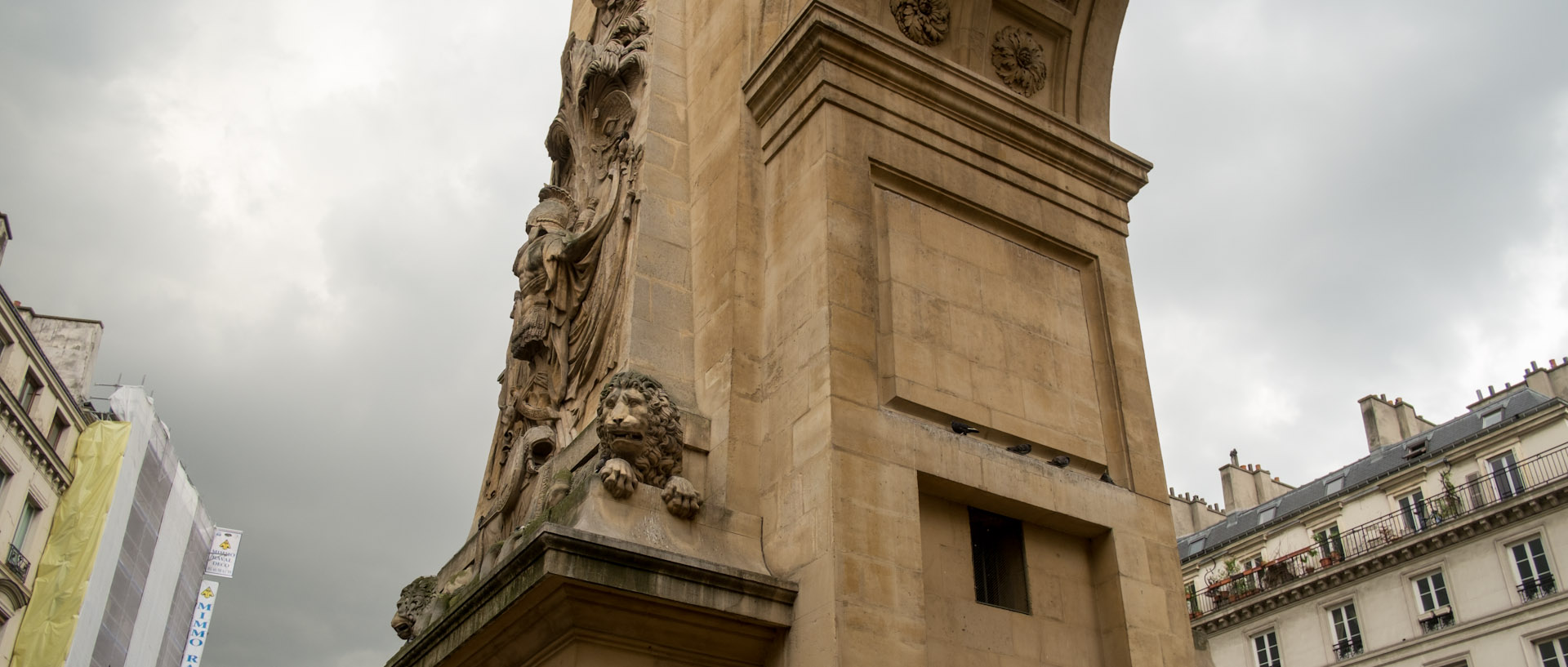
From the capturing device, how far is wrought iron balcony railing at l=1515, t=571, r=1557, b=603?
105 ft

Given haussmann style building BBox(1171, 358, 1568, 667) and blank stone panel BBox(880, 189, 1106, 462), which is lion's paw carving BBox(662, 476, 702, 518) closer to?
blank stone panel BBox(880, 189, 1106, 462)

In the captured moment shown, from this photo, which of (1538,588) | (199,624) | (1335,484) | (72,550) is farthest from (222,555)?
(1538,588)

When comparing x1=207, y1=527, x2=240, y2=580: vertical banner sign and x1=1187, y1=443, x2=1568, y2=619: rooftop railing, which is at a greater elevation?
x1=207, y1=527, x2=240, y2=580: vertical banner sign

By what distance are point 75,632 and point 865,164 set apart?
135 ft

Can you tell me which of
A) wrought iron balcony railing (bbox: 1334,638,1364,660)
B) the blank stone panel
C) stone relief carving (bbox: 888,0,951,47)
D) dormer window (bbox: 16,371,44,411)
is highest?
dormer window (bbox: 16,371,44,411)

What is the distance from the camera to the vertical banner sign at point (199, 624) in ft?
206

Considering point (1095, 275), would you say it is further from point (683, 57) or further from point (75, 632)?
point (75, 632)

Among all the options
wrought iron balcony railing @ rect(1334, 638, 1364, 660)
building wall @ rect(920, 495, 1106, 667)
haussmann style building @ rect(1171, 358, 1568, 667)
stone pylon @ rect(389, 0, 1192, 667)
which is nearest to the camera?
stone pylon @ rect(389, 0, 1192, 667)

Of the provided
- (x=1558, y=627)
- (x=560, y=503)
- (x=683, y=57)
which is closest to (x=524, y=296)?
(x=683, y=57)

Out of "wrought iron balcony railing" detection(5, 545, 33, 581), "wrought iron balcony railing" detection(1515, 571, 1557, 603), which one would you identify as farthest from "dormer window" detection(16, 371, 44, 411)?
"wrought iron balcony railing" detection(1515, 571, 1557, 603)

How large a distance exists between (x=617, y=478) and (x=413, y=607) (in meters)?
5.26

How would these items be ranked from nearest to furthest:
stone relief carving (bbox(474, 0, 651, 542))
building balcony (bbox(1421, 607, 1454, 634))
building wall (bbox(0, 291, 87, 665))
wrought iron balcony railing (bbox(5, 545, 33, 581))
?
1. stone relief carving (bbox(474, 0, 651, 542))
2. building balcony (bbox(1421, 607, 1454, 634))
3. building wall (bbox(0, 291, 87, 665))
4. wrought iron balcony railing (bbox(5, 545, 33, 581))

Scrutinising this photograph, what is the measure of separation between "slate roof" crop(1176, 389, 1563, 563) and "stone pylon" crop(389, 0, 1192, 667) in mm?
29417

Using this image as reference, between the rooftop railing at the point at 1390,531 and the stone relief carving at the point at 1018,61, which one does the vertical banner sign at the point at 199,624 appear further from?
the stone relief carving at the point at 1018,61
